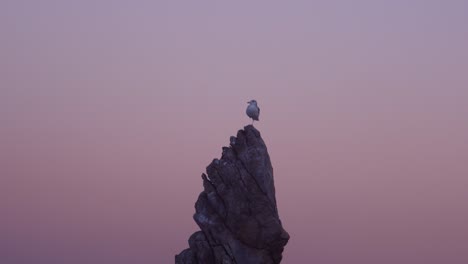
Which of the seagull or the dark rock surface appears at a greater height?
the seagull

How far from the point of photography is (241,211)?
89688 mm

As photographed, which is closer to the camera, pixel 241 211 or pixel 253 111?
pixel 241 211

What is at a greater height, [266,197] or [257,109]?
[257,109]

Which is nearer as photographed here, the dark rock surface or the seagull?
the dark rock surface

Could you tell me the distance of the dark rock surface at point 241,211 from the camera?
8919 cm

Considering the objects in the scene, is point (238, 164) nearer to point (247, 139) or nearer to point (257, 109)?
point (247, 139)

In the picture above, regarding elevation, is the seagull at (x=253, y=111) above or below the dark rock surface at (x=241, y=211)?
above

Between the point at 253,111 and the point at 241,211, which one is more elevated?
the point at 253,111

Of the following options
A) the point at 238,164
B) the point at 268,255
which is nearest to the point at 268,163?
the point at 238,164

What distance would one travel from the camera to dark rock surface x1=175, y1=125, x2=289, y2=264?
89.2m

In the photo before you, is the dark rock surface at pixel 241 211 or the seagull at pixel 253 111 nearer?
the dark rock surface at pixel 241 211

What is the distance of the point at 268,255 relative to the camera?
90.0 m

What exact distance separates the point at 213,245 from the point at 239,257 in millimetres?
2840

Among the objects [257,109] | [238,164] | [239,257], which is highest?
[257,109]
